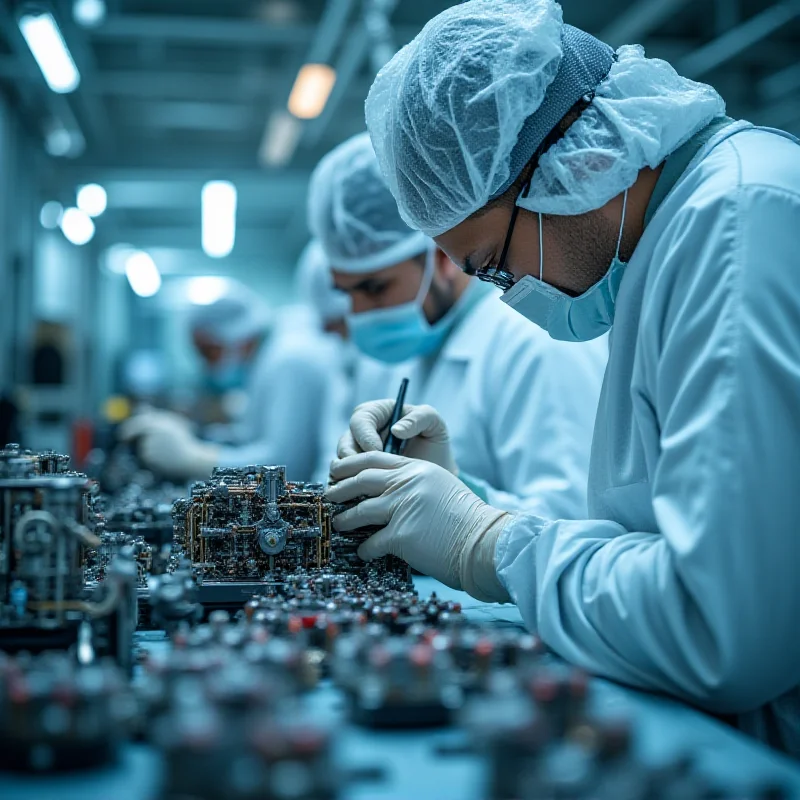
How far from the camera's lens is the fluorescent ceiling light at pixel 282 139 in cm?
655

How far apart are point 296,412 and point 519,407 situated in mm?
2618

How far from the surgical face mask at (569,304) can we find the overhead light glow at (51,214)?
855 cm

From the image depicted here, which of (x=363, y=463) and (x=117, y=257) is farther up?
(x=117, y=257)

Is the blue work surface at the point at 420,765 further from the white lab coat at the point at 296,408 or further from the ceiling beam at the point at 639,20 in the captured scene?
the ceiling beam at the point at 639,20

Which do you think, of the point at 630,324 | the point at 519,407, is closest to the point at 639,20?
the point at 519,407

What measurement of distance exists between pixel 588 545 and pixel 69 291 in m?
11.1

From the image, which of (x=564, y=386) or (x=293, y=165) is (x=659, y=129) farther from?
(x=293, y=165)

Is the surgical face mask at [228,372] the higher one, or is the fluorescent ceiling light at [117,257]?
the fluorescent ceiling light at [117,257]

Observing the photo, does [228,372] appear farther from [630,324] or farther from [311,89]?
[630,324]

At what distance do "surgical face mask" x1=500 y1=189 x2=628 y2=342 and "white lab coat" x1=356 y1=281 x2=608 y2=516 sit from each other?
1.72ft

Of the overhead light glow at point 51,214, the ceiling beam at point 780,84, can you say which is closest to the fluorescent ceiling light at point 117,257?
the overhead light glow at point 51,214

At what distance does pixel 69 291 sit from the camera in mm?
11336

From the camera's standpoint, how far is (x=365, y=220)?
2.88 meters

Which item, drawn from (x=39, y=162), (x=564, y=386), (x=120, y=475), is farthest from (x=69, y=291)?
(x=564, y=386)
